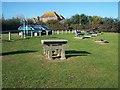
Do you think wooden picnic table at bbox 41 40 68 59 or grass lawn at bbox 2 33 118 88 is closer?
grass lawn at bbox 2 33 118 88

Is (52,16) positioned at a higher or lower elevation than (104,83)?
higher

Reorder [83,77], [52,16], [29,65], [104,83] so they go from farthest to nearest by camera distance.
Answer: [52,16]
[29,65]
[83,77]
[104,83]

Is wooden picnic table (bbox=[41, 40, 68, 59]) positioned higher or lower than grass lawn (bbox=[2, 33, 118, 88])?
higher

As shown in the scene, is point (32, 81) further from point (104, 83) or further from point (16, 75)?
point (104, 83)

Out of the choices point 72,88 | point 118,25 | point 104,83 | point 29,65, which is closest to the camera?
point 72,88

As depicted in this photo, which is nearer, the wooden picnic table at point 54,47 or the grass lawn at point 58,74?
the grass lawn at point 58,74

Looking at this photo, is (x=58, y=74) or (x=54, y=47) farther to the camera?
(x=54, y=47)

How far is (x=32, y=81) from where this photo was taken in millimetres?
7922

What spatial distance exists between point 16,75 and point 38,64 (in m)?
2.40

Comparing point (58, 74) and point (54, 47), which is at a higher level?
point (54, 47)

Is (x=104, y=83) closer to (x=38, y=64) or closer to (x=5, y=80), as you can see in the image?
(x=5, y=80)

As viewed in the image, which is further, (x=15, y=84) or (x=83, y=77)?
(x=83, y=77)

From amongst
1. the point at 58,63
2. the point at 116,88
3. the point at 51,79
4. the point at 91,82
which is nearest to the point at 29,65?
the point at 58,63

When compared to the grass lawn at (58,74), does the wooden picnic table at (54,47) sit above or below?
above
